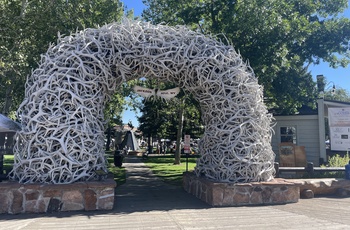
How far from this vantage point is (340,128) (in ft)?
45.6

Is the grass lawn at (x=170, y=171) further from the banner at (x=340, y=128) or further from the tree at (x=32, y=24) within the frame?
the tree at (x=32, y=24)

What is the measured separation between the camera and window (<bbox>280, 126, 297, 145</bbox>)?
55.8 ft

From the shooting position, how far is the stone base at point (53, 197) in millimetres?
6953

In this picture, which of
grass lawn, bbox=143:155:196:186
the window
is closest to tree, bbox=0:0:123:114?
grass lawn, bbox=143:155:196:186

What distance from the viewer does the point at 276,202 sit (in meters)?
8.30

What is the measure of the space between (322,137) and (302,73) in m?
4.79

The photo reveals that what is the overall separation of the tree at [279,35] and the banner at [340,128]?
1488 mm

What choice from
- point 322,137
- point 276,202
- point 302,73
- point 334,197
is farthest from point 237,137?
point 322,137

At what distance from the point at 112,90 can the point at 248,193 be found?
438cm

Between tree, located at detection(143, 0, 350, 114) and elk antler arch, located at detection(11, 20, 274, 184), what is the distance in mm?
2220

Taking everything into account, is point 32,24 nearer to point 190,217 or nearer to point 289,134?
point 190,217

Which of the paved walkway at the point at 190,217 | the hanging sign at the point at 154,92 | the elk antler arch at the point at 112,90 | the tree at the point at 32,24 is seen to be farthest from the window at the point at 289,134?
the tree at the point at 32,24

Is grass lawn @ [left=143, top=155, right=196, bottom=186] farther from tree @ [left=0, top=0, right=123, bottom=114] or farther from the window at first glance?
tree @ [left=0, top=0, right=123, bottom=114]

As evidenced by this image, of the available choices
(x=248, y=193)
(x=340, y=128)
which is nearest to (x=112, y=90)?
(x=248, y=193)
